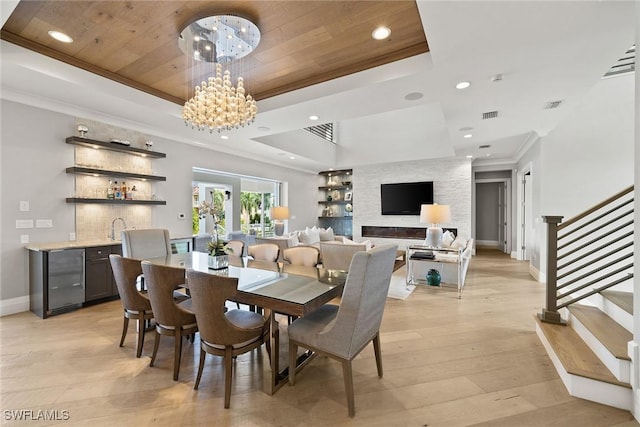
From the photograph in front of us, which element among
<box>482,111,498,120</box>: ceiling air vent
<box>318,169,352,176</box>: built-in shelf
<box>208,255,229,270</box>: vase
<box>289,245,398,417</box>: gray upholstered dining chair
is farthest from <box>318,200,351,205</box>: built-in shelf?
<box>289,245,398,417</box>: gray upholstered dining chair

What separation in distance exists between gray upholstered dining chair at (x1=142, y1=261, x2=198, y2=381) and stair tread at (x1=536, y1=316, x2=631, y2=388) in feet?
9.59

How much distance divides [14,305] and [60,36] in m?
3.27

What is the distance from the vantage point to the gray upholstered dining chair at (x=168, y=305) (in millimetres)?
2105

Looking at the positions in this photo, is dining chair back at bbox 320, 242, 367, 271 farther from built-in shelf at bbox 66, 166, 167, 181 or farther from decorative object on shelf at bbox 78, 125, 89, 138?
decorative object on shelf at bbox 78, 125, 89, 138

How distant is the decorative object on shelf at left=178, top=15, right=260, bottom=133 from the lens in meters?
2.44

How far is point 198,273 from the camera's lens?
1767mm

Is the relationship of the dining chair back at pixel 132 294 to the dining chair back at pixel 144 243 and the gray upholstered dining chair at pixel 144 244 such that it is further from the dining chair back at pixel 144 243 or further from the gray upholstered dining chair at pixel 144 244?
the dining chair back at pixel 144 243

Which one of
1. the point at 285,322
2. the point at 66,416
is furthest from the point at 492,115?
the point at 66,416

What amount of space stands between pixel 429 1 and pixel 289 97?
7.06 feet

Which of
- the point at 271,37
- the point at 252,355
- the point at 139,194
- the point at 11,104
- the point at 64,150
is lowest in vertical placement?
the point at 252,355

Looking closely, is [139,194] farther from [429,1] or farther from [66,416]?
[429,1]

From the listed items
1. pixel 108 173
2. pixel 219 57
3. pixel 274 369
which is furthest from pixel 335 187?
pixel 274 369

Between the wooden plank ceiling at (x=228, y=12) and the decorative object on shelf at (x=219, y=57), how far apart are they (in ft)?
0.29

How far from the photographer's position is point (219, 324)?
184cm
